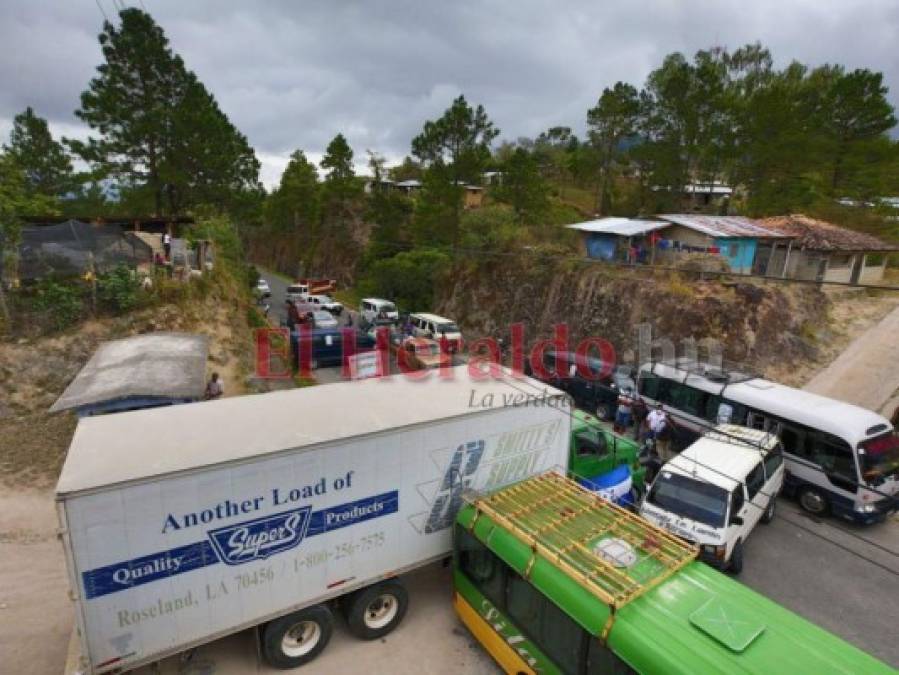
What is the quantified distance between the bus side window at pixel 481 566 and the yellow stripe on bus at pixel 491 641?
0.46 metres

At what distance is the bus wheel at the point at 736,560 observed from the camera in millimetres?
9058

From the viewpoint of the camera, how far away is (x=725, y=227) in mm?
24719

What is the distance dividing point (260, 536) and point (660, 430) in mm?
11303

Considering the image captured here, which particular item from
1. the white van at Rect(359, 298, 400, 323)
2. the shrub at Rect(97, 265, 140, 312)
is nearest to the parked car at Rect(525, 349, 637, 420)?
the white van at Rect(359, 298, 400, 323)

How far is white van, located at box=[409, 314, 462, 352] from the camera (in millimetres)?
24047

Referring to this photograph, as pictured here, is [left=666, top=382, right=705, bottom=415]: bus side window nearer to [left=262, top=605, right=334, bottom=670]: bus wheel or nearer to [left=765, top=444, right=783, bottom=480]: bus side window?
[left=765, top=444, right=783, bottom=480]: bus side window

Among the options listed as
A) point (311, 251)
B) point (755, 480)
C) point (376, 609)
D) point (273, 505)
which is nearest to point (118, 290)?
point (273, 505)

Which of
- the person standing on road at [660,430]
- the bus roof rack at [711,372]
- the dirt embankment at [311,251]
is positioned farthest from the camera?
the dirt embankment at [311,251]

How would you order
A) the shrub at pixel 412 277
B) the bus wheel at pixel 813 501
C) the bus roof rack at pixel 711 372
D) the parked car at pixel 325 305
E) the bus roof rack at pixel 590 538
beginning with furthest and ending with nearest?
the shrub at pixel 412 277
the parked car at pixel 325 305
the bus roof rack at pixel 711 372
the bus wheel at pixel 813 501
the bus roof rack at pixel 590 538

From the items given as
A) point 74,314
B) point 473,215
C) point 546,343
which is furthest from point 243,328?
point 473,215

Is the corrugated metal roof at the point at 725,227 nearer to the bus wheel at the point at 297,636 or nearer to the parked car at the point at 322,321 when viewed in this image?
the parked car at the point at 322,321

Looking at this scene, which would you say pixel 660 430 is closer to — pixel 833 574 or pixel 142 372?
pixel 833 574

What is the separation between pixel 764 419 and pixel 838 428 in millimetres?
1687

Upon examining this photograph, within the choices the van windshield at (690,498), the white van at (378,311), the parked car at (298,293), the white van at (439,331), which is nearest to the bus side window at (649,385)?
the van windshield at (690,498)
